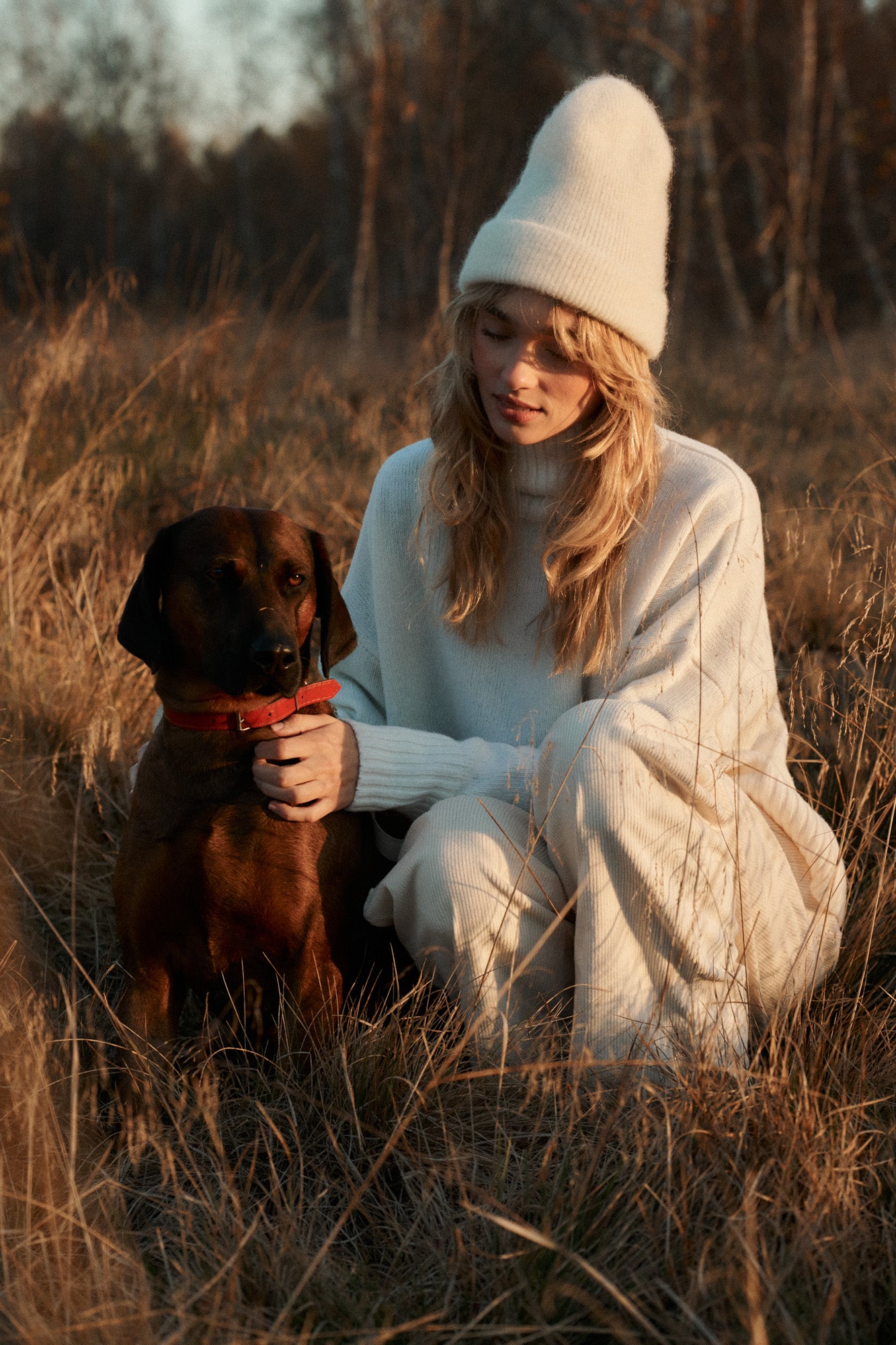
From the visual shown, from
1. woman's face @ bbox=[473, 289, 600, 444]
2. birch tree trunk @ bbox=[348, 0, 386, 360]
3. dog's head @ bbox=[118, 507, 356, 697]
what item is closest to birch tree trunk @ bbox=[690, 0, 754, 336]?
birch tree trunk @ bbox=[348, 0, 386, 360]

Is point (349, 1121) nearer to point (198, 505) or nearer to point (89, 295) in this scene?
point (198, 505)

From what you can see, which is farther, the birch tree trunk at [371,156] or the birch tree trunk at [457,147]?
the birch tree trunk at [371,156]

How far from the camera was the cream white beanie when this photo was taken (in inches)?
99.2

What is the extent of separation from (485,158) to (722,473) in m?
12.8

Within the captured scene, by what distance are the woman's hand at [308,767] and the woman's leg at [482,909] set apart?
21cm

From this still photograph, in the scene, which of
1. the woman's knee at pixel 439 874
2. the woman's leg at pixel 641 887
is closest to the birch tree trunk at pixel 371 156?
the woman's knee at pixel 439 874

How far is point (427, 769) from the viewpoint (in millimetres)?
2652

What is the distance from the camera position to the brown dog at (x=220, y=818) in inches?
90.1

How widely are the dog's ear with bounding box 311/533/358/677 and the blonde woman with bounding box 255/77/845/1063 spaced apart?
0.18 m

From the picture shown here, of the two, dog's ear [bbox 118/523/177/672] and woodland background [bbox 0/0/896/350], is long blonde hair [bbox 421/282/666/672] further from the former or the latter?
woodland background [bbox 0/0/896/350]

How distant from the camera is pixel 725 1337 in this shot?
4.95 feet

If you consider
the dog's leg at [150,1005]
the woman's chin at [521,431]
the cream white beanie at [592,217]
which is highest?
the cream white beanie at [592,217]

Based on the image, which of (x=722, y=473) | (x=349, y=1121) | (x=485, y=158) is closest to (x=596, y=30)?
(x=485, y=158)

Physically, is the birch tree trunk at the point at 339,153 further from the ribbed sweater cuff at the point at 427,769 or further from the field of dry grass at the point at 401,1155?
the ribbed sweater cuff at the point at 427,769
